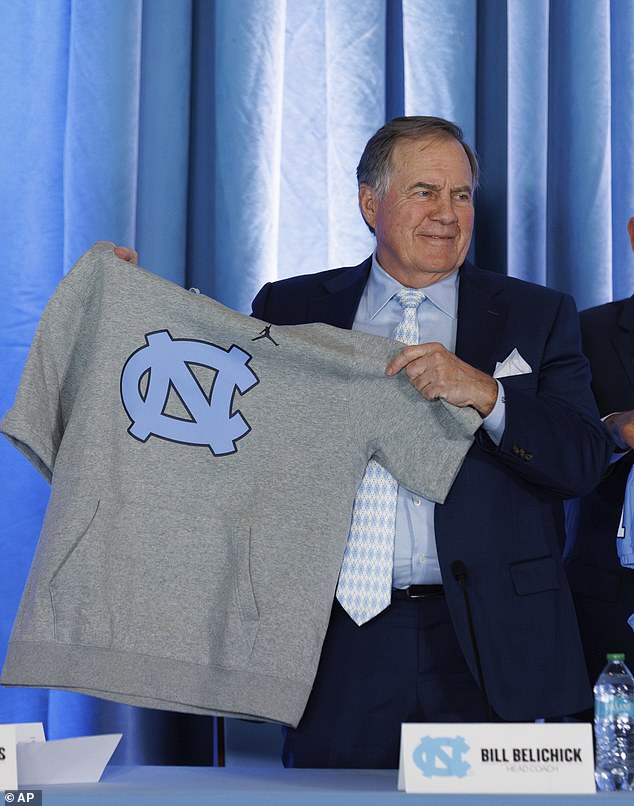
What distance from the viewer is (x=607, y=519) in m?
2.10

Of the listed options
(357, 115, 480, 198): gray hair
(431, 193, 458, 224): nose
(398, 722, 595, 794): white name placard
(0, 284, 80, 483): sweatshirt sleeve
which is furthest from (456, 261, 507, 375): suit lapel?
(398, 722, 595, 794): white name placard

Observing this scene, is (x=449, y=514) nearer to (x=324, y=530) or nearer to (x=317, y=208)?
(x=324, y=530)

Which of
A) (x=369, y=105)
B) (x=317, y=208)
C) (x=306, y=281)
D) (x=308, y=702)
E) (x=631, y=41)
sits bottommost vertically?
(x=308, y=702)

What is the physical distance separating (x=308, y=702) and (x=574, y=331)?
846mm

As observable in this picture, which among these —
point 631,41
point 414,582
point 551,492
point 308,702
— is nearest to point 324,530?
point 414,582

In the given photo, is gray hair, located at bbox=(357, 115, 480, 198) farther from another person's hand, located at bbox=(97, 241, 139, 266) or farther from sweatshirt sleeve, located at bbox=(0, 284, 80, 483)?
sweatshirt sleeve, located at bbox=(0, 284, 80, 483)

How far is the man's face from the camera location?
204 cm

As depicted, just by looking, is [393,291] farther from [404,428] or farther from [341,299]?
[404,428]

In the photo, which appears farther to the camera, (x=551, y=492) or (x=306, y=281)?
(x=306, y=281)

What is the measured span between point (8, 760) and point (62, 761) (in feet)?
0.39

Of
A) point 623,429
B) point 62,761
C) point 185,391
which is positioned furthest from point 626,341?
point 62,761

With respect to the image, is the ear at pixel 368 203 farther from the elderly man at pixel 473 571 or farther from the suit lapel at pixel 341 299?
the elderly man at pixel 473 571

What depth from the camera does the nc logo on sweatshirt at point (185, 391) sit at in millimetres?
1792

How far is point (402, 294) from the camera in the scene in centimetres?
198
